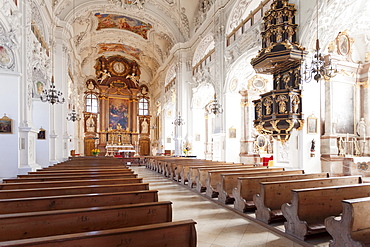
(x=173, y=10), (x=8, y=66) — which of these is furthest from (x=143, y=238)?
(x=173, y=10)

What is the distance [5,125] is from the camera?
6355 millimetres

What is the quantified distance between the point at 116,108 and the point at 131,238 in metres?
24.4

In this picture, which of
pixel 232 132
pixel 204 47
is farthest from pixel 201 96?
pixel 232 132

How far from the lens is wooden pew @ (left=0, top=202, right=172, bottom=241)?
1901mm

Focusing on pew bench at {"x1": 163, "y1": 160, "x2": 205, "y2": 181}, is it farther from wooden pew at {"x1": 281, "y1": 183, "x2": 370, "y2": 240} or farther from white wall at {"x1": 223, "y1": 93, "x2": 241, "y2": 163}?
wooden pew at {"x1": 281, "y1": 183, "x2": 370, "y2": 240}

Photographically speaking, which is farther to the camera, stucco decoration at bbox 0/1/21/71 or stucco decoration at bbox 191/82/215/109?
stucco decoration at bbox 191/82/215/109

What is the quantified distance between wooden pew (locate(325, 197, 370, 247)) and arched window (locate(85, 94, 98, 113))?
2428cm

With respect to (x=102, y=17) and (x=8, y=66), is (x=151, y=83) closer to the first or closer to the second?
(x=102, y=17)

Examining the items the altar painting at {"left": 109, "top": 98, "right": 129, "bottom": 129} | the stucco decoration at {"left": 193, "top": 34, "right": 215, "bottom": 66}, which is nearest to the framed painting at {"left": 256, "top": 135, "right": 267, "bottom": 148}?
the stucco decoration at {"left": 193, "top": 34, "right": 215, "bottom": 66}

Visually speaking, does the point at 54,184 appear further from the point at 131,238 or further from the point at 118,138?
the point at 118,138

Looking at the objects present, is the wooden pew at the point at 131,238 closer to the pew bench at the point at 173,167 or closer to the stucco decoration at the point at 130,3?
the pew bench at the point at 173,167

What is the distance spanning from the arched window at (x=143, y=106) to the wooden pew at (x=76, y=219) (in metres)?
A: 24.5

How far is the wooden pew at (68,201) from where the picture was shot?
249cm

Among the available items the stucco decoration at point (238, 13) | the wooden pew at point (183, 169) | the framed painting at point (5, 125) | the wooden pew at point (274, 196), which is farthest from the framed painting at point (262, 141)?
the framed painting at point (5, 125)
